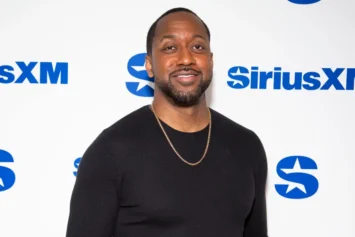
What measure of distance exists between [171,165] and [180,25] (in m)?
0.39

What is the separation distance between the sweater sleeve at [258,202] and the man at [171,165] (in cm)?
2

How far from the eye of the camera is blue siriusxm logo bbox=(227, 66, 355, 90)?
166 centimetres

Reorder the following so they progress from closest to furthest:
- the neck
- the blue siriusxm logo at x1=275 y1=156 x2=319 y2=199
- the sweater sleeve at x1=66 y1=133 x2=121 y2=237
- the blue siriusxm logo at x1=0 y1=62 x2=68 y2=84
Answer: the sweater sleeve at x1=66 y1=133 x2=121 y2=237 → the neck → the blue siriusxm logo at x1=0 y1=62 x2=68 y2=84 → the blue siriusxm logo at x1=275 y1=156 x2=319 y2=199

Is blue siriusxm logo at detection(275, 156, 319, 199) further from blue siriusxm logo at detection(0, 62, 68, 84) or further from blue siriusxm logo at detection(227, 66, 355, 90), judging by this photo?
blue siriusxm logo at detection(0, 62, 68, 84)

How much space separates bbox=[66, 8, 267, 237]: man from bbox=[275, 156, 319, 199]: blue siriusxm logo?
18.2 inches

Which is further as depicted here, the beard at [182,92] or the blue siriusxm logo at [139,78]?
the blue siriusxm logo at [139,78]

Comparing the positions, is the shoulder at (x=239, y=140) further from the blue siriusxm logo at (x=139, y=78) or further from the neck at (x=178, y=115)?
the blue siriusxm logo at (x=139, y=78)

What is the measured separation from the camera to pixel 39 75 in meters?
1.59

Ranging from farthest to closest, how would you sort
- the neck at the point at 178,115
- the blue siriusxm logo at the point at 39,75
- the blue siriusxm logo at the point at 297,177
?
the blue siriusxm logo at the point at 297,177
the blue siriusxm logo at the point at 39,75
the neck at the point at 178,115

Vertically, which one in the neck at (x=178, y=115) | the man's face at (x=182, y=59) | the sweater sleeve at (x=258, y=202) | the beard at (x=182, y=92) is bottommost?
the sweater sleeve at (x=258, y=202)

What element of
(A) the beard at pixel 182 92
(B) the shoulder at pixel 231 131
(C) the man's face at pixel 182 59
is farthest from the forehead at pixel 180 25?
(B) the shoulder at pixel 231 131

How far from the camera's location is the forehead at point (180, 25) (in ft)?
3.90

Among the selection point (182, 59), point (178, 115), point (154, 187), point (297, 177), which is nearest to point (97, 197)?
point (154, 187)

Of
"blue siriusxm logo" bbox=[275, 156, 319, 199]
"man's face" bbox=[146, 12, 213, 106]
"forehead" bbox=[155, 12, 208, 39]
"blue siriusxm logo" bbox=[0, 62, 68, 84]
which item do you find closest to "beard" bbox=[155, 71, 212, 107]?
"man's face" bbox=[146, 12, 213, 106]
